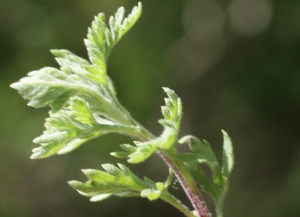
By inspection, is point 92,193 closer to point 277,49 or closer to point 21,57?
point 21,57

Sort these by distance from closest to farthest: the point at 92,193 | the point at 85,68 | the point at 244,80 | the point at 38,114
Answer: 1. the point at 92,193
2. the point at 85,68
3. the point at 38,114
4. the point at 244,80

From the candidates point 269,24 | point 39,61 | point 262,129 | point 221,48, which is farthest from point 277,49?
point 39,61

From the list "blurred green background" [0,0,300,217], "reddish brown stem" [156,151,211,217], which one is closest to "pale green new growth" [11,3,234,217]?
"reddish brown stem" [156,151,211,217]

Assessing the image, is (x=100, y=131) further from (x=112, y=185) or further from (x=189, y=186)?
(x=189, y=186)

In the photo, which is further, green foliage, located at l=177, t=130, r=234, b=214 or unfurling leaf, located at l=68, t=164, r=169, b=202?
green foliage, located at l=177, t=130, r=234, b=214

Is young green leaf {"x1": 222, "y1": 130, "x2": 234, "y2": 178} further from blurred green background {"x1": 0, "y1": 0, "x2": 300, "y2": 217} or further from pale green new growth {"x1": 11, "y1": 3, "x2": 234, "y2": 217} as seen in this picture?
blurred green background {"x1": 0, "y1": 0, "x2": 300, "y2": 217}

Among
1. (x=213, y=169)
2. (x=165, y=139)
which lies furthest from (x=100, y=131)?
(x=213, y=169)

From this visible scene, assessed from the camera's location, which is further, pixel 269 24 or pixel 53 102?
pixel 269 24

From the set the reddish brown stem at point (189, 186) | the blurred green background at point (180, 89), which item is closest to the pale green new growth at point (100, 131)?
the reddish brown stem at point (189, 186)
